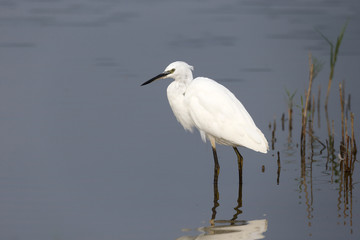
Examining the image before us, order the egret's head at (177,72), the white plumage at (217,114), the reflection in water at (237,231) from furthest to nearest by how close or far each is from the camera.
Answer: the egret's head at (177,72), the white plumage at (217,114), the reflection in water at (237,231)

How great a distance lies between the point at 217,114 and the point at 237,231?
1.58 metres

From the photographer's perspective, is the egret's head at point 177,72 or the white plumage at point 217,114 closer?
→ the white plumage at point 217,114

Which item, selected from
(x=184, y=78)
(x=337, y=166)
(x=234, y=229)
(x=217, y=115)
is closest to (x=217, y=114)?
(x=217, y=115)

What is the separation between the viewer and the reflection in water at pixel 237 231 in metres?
4.89

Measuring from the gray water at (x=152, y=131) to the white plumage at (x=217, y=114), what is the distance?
40cm

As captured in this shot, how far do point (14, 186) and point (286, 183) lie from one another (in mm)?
2342

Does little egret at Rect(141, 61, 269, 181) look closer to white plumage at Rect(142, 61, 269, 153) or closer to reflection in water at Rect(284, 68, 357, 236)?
white plumage at Rect(142, 61, 269, 153)

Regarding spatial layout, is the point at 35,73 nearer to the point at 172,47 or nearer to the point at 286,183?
the point at 172,47

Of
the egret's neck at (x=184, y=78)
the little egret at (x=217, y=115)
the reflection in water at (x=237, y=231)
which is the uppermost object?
the egret's neck at (x=184, y=78)

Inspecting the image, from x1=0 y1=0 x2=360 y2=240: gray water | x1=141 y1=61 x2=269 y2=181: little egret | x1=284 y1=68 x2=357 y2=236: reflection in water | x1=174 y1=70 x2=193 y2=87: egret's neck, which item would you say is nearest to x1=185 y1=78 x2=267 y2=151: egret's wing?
x1=141 y1=61 x2=269 y2=181: little egret

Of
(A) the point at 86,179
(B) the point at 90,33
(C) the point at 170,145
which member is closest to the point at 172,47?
(B) the point at 90,33

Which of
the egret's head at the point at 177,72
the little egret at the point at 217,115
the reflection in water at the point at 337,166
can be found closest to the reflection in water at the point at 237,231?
the reflection in water at the point at 337,166

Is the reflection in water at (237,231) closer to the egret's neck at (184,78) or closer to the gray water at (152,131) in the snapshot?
the gray water at (152,131)

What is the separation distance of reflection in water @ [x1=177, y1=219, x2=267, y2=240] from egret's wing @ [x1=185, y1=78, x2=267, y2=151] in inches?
45.0
